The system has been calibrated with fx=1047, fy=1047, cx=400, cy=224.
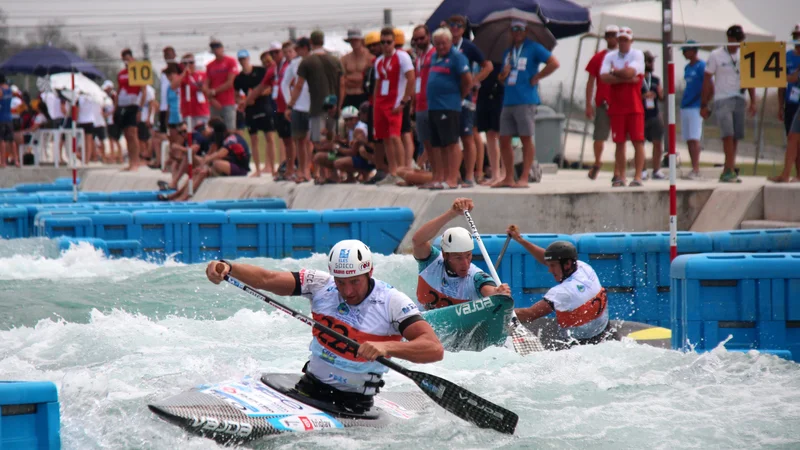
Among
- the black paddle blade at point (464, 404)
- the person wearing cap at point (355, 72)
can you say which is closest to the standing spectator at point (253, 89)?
the person wearing cap at point (355, 72)

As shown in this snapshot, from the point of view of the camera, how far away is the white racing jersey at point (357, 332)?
622 cm

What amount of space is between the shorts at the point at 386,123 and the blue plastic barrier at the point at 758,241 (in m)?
4.57

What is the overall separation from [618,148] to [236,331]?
5709mm

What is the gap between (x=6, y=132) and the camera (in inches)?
939

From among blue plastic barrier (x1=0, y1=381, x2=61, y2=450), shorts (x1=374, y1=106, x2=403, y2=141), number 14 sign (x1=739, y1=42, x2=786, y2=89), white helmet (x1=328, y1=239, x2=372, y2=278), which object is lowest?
blue plastic barrier (x1=0, y1=381, x2=61, y2=450)

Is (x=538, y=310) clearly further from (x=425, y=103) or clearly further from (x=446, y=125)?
(x=425, y=103)

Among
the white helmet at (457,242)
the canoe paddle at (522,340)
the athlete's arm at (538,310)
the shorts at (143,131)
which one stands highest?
the shorts at (143,131)

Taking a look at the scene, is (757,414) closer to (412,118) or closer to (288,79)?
(412,118)

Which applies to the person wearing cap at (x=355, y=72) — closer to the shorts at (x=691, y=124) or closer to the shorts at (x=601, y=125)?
the shorts at (x=601, y=125)

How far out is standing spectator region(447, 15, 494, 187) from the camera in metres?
12.3

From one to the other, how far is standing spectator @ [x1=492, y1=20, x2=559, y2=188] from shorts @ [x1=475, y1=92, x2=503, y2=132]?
0.87 m

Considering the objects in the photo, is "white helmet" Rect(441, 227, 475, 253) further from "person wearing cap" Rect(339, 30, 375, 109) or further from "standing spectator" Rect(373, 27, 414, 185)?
"person wearing cap" Rect(339, 30, 375, 109)

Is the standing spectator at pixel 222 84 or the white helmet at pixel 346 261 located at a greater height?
the standing spectator at pixel 222 84

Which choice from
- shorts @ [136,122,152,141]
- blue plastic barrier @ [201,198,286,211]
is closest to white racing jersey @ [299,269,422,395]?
blue plastic barrier @ [201,198,286,211]
